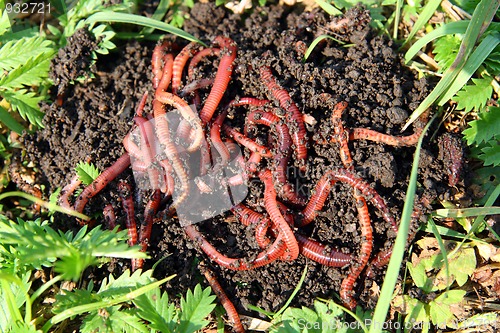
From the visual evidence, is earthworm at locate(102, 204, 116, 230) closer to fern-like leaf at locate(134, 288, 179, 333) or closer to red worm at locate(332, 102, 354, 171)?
fern-like leaf at locate(134, 288, 179, 333)

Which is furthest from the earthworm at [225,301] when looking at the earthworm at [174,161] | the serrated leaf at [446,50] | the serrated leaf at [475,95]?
the serrated leaf at [446,50]

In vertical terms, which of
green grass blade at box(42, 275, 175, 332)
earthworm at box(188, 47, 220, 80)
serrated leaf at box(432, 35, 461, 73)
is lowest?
green grass blade at box(42, 275, 175, 332)

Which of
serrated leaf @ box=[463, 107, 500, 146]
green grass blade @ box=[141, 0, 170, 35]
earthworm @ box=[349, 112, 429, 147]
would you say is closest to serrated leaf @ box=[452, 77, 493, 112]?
serrated leaf @ box=[463, 107, 500, 146]

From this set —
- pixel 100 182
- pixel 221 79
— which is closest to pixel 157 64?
pixel 221 79

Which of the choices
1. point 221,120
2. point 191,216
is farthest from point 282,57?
point 191,216

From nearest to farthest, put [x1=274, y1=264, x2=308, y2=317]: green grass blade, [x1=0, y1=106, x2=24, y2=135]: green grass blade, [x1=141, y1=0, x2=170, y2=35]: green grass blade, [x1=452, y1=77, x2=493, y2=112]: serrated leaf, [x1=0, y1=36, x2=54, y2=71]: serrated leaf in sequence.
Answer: [x1=274, y1=264, x2=308, y2=317]: green grass blade, [x1=452, y1=77, x2=493, y2=112]: serrated leaf, [x1=0, y1=36, x2=54, y2=71]: serrated leaf, [x1=0, y1=106, x2=24, y2=135]: green grass blade, [x1=141, y1=0, x2=170, y2=35]: green grass blade

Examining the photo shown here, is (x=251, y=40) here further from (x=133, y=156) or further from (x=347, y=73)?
(x=133, y=156)
